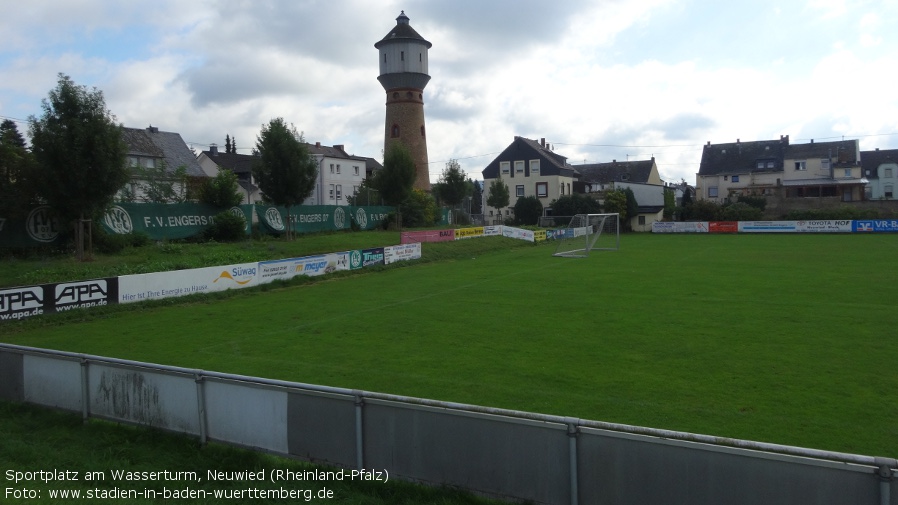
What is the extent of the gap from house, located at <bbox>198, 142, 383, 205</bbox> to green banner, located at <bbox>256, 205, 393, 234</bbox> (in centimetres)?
2427

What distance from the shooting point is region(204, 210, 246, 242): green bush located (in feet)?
115

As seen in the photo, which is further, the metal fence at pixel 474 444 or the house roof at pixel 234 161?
the house roof at pixel 234 161

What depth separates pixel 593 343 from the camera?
15.1m

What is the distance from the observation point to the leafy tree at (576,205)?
7338 centimetres

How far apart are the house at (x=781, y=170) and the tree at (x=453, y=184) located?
109 ft

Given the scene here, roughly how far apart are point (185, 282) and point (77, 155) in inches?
259

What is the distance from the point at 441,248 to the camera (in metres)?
43.3

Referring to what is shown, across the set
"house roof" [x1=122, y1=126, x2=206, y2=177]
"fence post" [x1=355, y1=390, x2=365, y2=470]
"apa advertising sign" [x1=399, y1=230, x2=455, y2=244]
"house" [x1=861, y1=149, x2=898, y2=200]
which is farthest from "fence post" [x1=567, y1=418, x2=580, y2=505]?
"house" [x1=861, y1=149, x2=898, y2=200]

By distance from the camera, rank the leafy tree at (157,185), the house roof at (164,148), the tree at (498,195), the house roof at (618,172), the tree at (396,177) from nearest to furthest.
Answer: the leafy tree at (157,185)
the tree at (396,177)
the house roof at (164,148)
the tree at (498,195)
the house roof at (618,172)

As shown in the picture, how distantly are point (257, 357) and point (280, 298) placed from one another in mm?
10841

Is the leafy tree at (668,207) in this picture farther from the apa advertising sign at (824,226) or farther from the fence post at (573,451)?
the fence post at (573,451)

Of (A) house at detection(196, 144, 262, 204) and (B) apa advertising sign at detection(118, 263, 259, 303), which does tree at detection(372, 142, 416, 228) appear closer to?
→ (A) house at detection(196, 144, 262, 204)

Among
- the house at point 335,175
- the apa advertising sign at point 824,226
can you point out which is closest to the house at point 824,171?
the apa advertising sign at point 824,226

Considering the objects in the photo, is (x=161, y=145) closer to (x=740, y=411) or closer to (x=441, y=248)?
(x=441, y=248)
